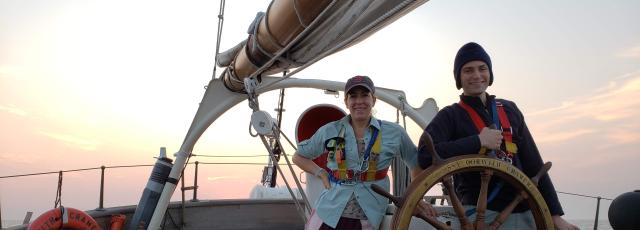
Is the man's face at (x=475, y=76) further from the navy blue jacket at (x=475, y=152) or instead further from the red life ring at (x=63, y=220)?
the red life ring at (x=63, y=220)

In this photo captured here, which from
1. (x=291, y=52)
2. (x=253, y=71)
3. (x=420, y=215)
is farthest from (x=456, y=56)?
(x=253, y=71)

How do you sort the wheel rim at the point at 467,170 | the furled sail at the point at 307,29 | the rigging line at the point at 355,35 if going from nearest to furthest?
1. the wheel rim at the point at 467,170
2. the rigging line at the point at 355,35
3. the furled sail at the point at 307,29

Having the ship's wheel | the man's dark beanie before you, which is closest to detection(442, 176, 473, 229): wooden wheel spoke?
the ship's wheel

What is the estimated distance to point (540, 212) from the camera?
181cm

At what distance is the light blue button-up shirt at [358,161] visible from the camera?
2059 mm

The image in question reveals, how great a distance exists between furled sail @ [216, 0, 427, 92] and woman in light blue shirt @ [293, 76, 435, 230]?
2.42ft

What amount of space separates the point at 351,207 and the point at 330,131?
1.11 ft

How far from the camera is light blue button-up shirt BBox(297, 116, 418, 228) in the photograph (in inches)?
81.0

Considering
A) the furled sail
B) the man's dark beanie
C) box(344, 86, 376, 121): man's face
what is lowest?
box(344, 86, 376, 121): man's face

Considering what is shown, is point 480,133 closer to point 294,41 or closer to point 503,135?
point 503,135

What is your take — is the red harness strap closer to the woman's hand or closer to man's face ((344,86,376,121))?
man's face ((344,86,376,121))

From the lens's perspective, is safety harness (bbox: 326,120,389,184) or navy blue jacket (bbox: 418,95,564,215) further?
safety harness (bbox: 326,120,389,184)

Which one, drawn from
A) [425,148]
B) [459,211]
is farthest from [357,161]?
[459,211]

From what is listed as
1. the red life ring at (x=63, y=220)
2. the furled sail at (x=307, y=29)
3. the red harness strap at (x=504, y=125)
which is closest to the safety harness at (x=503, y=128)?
the red harness strap at (x=504, y=125)
